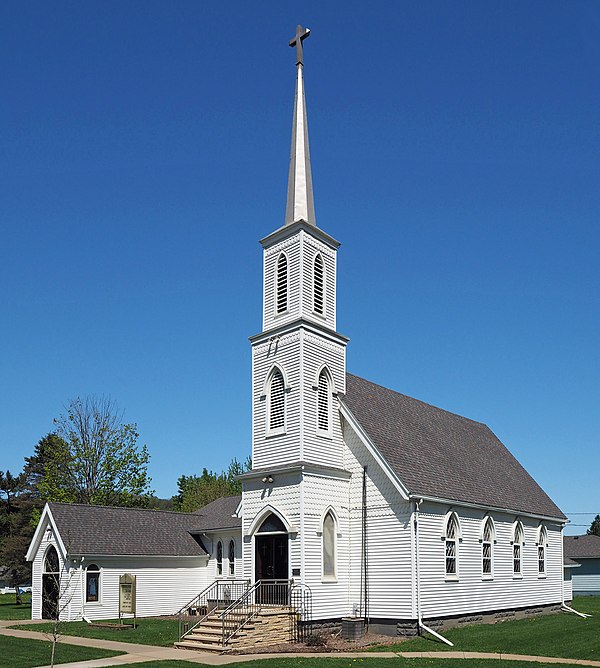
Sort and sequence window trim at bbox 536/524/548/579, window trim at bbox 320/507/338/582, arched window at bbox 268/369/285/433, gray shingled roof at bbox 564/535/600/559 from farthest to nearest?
1. gray shingled roof at bbox 564/535/600/559
2. window trim at bbox 536/524/548/579
3. arched window at bbox 268/369/285/433
4. window trim at bbox 320/507/338/582

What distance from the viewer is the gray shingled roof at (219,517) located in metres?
39.3

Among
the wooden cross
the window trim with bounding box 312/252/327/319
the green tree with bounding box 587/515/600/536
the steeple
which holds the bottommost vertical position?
the green tree with bounding box 587/515/600/536

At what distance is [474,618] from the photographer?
96.3 feet

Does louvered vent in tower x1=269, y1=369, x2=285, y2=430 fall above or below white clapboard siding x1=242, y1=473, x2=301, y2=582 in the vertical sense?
above

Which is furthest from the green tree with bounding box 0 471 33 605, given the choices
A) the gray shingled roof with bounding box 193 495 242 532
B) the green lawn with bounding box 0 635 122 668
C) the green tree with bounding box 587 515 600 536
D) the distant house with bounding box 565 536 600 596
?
the green tree with bounding box 587 515 600 536

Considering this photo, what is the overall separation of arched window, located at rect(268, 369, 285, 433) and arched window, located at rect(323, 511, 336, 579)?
3562mm

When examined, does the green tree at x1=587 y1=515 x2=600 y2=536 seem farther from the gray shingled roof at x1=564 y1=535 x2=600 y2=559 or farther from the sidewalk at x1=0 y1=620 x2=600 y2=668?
the sidewalk at x1=0 y1=620 x2=600 y2=668

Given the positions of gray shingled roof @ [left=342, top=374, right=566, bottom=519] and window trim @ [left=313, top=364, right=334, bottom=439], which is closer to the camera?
window trim @ [left=313, top=364, right=334, bottom=439]

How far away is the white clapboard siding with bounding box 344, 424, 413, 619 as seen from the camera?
86.2 feet

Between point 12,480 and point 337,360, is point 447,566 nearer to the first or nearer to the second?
point 337,360

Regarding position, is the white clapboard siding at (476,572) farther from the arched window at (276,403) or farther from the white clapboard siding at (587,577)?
the white clapboard siding at (587,577)

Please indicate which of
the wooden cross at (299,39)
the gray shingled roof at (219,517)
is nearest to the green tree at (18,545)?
the gray shingled roof at (219,517)

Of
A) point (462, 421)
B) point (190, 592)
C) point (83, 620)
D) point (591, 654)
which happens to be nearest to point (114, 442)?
point (190, 592)

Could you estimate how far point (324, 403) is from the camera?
92.9 ft
